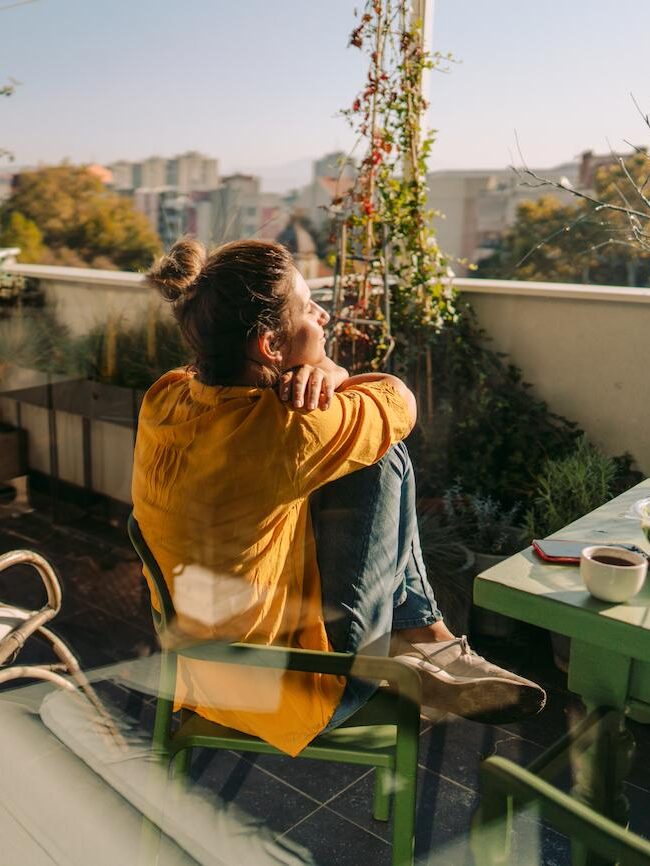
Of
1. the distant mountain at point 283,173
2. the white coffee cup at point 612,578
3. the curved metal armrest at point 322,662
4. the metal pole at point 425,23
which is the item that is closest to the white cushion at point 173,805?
the curved metal armrest at point 322,662

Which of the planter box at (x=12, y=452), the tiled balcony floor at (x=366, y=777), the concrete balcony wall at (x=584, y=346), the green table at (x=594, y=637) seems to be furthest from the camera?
the planter box at (x=12, y=452)

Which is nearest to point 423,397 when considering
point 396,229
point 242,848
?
point 396,229

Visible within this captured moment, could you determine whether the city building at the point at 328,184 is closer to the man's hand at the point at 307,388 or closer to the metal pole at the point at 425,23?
the metal pole at the point at 425,23

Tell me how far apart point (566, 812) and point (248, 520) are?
0.64 meters

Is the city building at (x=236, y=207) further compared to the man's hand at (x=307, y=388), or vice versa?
the city building at (x=236, y=207)

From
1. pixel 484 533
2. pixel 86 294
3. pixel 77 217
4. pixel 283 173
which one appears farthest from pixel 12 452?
pixel 484 533

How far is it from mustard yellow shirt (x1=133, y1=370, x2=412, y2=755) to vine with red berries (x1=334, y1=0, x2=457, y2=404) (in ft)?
5.84

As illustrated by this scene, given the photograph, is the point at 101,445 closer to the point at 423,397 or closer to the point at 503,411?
the point at 423,397

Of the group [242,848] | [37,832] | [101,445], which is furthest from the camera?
[101,445]

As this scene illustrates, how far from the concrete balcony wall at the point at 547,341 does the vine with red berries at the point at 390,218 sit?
189 mm

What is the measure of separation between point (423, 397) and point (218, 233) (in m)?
1.37

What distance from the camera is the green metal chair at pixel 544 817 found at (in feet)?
2.23

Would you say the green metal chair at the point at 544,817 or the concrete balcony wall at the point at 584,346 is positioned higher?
the concrete balcony wall at the point at 584,346

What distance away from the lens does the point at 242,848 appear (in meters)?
1.60
